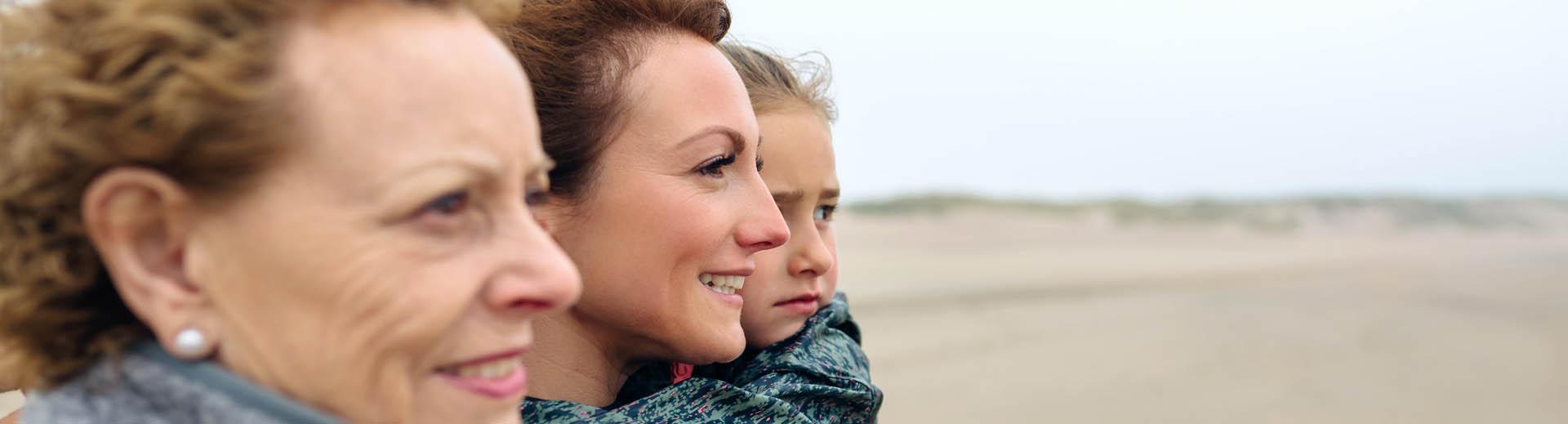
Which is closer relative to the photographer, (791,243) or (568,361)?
(568,361)

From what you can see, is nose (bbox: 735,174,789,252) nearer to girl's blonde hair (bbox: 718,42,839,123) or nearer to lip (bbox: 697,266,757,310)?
lip (bbox: 697,266,757,310)

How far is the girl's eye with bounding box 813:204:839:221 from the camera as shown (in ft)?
8.75

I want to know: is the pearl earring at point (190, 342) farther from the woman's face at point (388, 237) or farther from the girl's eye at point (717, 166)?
the girl's eye at point (717, 166)

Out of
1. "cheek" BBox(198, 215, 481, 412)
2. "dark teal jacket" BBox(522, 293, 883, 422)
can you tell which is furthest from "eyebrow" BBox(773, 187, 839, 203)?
"cheek" BBox(198, 215, 481, 412)

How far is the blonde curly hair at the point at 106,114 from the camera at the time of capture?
→ 1146mm

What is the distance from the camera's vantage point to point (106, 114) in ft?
3.80

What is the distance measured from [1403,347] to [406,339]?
12894 millimetres

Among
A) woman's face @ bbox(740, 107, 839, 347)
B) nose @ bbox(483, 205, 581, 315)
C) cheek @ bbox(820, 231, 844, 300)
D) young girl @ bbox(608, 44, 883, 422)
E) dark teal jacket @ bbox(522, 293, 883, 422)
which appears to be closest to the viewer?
nose @ bbox(483, 205, 581, 315)

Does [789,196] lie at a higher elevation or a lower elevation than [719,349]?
higher

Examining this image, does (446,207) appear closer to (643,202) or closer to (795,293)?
(643,202)

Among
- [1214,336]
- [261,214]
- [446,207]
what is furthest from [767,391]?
[1214,336]

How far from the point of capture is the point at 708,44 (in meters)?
2.20

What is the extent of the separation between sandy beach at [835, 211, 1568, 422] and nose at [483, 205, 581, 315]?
7713 mm

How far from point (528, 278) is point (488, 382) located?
0.13 meters
